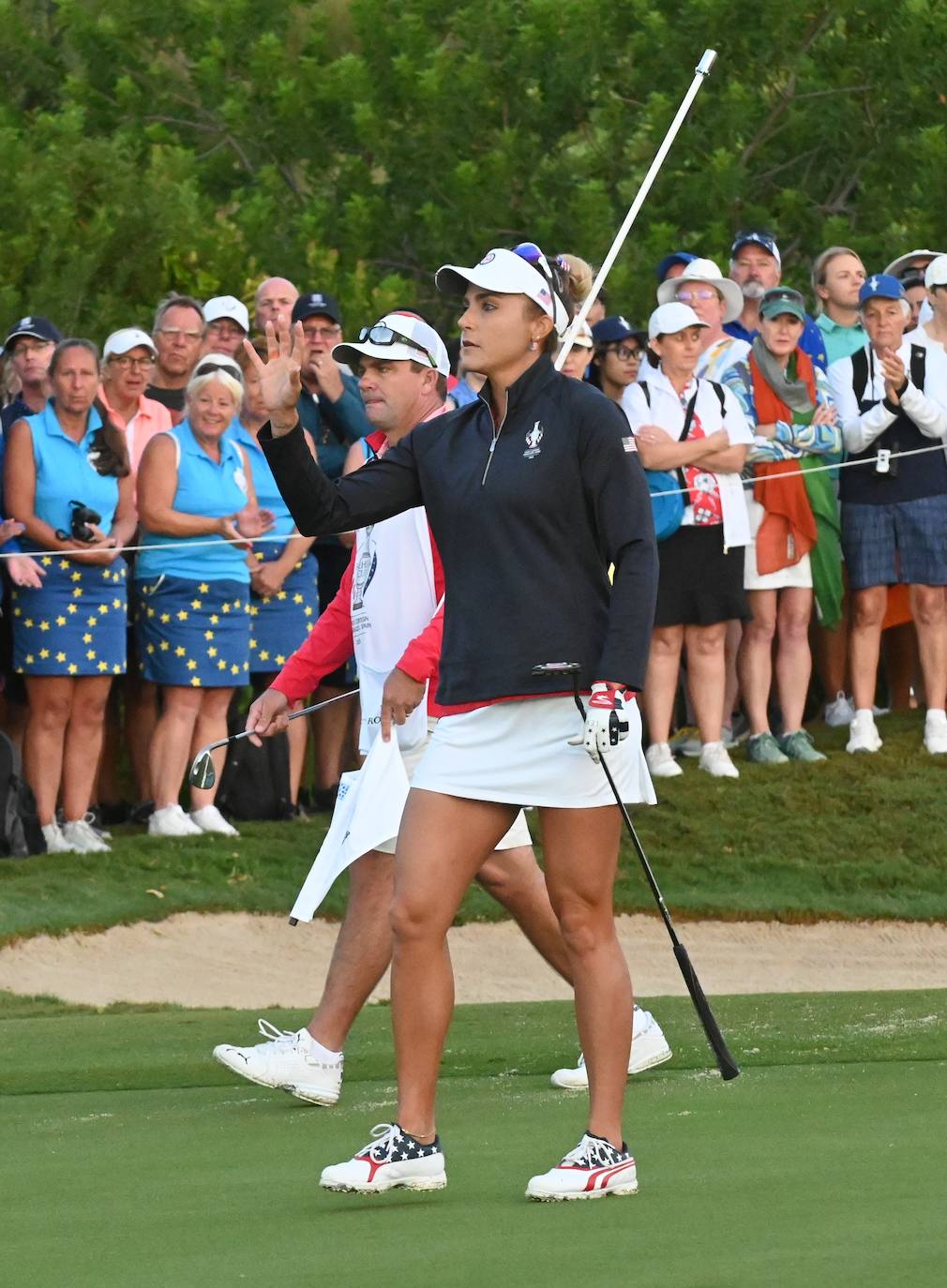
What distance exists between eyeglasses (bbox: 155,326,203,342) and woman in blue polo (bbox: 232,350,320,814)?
347 mm

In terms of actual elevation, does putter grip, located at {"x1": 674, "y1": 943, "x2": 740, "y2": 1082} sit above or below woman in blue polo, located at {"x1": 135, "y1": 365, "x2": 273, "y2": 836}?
below

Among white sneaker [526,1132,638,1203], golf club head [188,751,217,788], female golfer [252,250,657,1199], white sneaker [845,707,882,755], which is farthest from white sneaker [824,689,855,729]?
white sneaker [526,1132,638,1203]

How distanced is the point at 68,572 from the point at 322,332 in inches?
81.6

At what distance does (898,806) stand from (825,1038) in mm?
5242

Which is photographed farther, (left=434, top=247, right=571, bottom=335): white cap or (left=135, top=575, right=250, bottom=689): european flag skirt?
(left=135, top=575, right=250, bottom=689): european flag skirt

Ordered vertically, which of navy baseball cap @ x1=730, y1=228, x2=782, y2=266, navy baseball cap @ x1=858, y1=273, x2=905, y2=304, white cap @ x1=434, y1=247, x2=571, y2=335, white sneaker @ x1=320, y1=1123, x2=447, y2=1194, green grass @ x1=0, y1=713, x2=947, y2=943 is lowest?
green grass @ x1=0, y1=713, x2=947, y2=943

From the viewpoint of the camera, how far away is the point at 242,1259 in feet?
15.4

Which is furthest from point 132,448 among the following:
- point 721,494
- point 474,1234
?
point 474,1234

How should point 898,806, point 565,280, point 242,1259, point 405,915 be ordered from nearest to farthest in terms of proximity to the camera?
point 242,1259, point 405,915, point 565,280, point 898,806

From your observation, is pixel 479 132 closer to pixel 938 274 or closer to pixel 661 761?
pixel 938 274

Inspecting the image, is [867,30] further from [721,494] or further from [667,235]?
[721,494]

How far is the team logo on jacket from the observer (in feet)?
18.5

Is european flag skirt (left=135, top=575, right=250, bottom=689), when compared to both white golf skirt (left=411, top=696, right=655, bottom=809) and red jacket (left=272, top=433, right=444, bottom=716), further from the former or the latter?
white golf skirt (left=411, top=696, right=655, bottom=809)

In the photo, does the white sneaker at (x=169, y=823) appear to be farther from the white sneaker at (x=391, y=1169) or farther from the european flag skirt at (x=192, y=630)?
the white sneaker at (x=391, y=1169)
